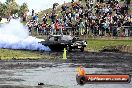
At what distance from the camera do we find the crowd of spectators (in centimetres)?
4838

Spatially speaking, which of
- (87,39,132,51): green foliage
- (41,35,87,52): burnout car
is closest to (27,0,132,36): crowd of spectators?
(87,39,132,51): green foliage

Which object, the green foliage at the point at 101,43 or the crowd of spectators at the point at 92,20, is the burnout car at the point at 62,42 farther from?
the crowd of spectators at the point at 92,20

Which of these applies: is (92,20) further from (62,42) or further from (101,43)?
(62,42)

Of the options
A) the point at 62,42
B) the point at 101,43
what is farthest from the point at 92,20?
the point at 62,42

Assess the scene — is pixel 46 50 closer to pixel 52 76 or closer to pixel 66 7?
pixel 66 7

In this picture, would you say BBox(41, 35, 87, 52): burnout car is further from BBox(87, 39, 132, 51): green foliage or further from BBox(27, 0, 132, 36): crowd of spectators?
BBox(27, 0, 132, 36): crowd of spectators

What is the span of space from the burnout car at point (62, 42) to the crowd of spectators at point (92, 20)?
209 cm

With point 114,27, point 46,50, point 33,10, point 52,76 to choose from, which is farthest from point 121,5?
point 52,76

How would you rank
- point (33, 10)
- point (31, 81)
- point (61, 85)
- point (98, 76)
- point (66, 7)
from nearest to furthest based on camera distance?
point (98, 76) < point (61, 85) < point (31, 81) < point (66, 7) < point (33, 10)

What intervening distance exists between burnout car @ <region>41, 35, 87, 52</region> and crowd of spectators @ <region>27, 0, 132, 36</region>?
2093 millimetres

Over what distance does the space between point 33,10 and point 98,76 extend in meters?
50.1

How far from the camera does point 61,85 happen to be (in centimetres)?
1905

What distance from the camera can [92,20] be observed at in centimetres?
5059

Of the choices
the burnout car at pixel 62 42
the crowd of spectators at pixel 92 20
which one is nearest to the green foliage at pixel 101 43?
the crowd of spectators at pixel 92 20
